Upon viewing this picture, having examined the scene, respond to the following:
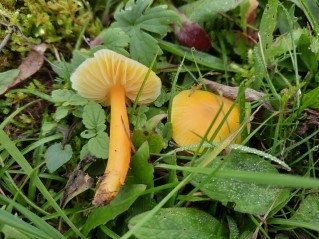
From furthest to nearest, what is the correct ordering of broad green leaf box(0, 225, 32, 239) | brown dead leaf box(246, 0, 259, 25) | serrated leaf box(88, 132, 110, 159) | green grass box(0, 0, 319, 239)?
brown dead leaf box(246, 0, 259, 25), serrated leaf box(88, 132, 110, 159), green grass box(0, 0, 319, 239), broad green leaf box(0, 225, 32, 239)

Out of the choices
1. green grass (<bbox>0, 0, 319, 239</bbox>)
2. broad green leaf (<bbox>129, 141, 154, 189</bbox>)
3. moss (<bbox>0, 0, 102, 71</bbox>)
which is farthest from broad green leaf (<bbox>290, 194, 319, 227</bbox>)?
moss (<bbox>0, 0, 102, 71</bbox>)

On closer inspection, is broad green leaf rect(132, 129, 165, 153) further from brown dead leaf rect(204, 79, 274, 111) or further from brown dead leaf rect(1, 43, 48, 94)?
brown dead leaf rect(1, 43, 48, 94)

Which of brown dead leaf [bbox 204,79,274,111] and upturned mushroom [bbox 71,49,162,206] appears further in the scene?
brown dead leaf [bbox 204,79,274,111]

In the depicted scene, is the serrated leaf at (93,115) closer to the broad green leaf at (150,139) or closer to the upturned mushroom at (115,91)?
the upturned mushroom at (115,91)

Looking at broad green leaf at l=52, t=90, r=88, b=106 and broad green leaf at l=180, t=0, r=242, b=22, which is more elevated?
broad green leaf at l=180, t=0, r=242, b=22

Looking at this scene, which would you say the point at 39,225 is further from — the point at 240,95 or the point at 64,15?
the point at 64,15

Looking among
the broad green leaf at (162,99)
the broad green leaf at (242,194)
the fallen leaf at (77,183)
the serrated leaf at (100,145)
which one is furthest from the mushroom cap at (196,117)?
the fallen leaf at (77,183)

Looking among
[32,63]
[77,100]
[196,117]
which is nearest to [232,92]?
[196,117]

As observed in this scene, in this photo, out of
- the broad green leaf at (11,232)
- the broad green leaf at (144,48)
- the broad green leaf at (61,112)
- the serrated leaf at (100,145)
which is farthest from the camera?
the broad green leaf at (144,48)
